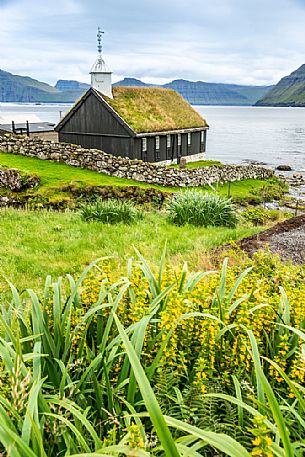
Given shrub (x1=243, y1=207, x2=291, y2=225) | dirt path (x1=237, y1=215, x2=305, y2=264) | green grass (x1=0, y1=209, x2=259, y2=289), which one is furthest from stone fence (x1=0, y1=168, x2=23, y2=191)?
dirt path (x1=237, y1=215, x2=305, y2=264)

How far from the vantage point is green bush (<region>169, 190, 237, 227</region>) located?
12.8 metres

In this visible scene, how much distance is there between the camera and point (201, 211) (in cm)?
1293

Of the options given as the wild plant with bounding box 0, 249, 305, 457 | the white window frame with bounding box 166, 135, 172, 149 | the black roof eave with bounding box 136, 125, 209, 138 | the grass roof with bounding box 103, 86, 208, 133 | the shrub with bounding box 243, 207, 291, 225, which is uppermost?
the grass roof with bounding box 103, 86, 208, 133

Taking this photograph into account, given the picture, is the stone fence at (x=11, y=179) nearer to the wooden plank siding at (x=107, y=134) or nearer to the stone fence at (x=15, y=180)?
the stone fence at (x=15, y=180)

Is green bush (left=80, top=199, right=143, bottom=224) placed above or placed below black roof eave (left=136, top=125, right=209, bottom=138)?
below

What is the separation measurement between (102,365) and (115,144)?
29.4 meters

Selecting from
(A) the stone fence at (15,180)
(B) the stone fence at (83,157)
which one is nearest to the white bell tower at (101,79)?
(B) the stone fence at (83,157)

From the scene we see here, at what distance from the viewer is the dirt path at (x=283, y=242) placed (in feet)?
27.8

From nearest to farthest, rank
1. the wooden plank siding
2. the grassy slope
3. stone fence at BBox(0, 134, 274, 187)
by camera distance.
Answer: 1. the grassy slope
2. stone fence at BBox(0, 134, 274, 187)
3. the wooden plank siding

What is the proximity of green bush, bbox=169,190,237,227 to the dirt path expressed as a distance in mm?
2720

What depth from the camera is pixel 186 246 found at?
9.18 m

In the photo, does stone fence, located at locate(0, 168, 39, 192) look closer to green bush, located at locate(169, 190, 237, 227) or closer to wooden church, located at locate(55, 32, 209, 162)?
green bush, located at locate(169, 190, 237, 227)

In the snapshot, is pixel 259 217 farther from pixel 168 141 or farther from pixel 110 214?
pixel 168 141

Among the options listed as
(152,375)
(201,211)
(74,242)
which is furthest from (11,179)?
(152,375)
